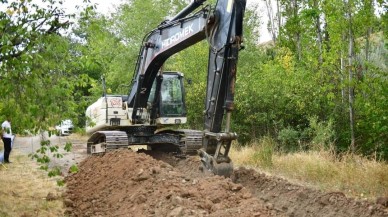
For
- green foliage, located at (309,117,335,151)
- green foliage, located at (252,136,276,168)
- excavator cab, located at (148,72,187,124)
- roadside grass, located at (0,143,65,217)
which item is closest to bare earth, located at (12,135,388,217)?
roadside grass, located at (0,143,65,217)

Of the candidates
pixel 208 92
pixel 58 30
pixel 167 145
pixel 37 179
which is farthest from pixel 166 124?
pixel 58 30

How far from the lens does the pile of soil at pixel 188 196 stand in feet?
19.2

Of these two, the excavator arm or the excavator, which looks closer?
the excavator arm

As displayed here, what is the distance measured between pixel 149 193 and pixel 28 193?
10.7 ft

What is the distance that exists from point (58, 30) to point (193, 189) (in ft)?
9.33

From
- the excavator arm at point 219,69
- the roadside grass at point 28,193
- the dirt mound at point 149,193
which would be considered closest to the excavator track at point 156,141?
the dirt mound at point 149,193

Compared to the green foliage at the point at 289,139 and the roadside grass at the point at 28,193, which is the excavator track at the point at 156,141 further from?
the green foliage at the point at 289,139

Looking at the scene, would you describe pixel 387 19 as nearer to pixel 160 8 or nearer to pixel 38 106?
pixel 38 106

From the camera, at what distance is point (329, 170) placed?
9.66m

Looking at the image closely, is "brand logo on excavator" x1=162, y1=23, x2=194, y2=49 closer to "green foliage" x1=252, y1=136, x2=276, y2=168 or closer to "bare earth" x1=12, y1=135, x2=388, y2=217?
"bare earth" x1=12, y1=135, x2=388, y2=217

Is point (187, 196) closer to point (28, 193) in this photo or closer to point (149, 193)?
point (149, 193)

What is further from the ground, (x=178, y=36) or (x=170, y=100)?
(x=178, y=36)

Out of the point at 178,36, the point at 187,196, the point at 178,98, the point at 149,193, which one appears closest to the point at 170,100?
the point at 178,98

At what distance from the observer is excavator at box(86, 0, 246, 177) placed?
770 cm
